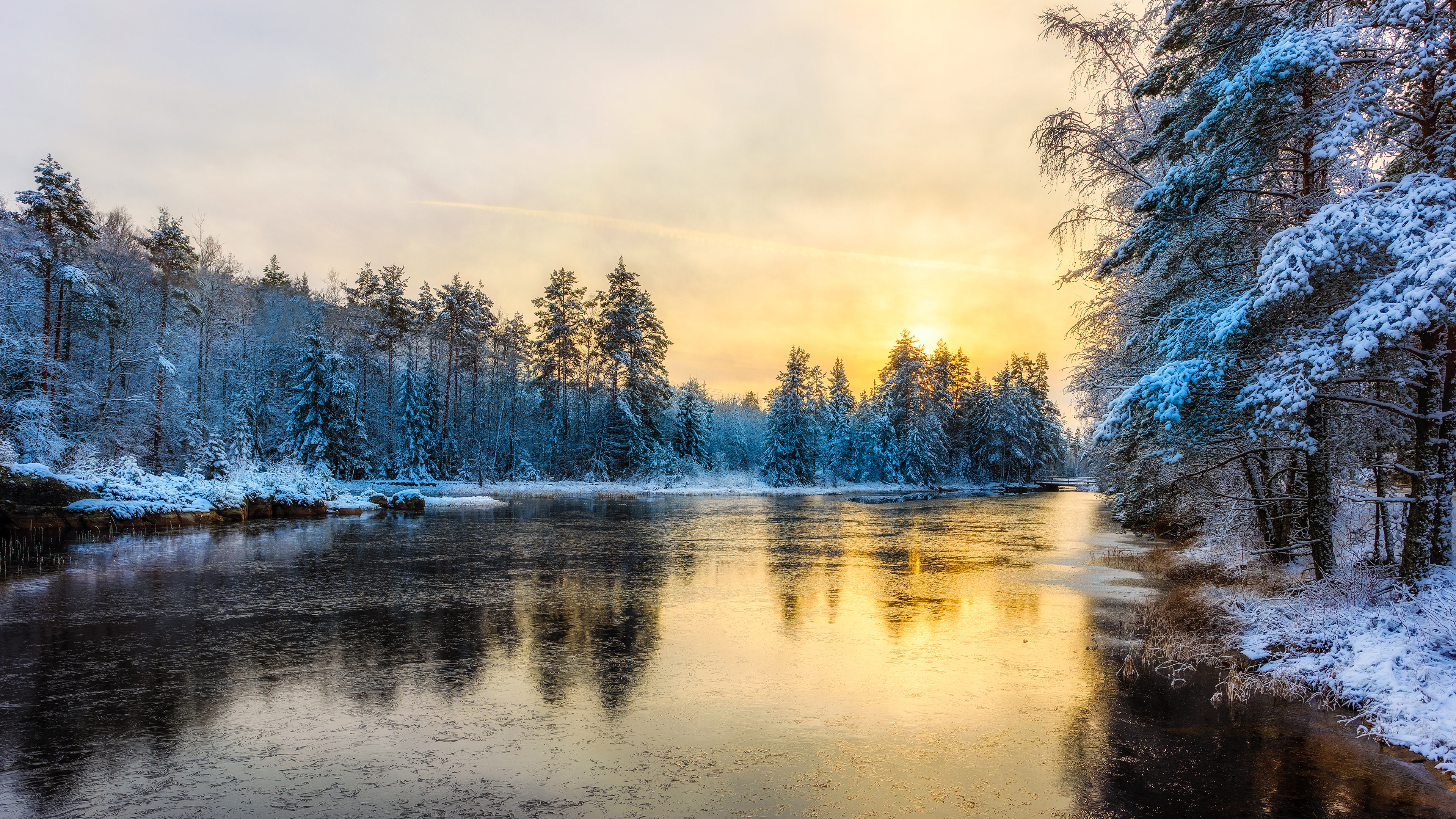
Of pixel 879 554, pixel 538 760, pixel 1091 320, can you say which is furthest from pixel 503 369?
pixel 538 760

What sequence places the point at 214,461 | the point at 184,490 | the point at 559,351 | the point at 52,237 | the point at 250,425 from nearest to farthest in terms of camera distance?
the point at 184,490
the point at 52,237
the point at 214,461
the point at 250,425
the point at 559,351

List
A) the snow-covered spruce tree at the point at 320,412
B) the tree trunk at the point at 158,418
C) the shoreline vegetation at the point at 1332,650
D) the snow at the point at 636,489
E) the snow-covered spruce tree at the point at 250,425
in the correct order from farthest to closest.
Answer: the snow-covered spruce tree at the point at 320,412, the snow at the point at 636,489, the snow-covered spruce tree at the point at 250,425, the tree trunk at the point at 158,418, the shoreline vegetation at the point at 1332,650

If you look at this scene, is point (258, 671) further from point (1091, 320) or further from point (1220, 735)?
point (1091, 320)

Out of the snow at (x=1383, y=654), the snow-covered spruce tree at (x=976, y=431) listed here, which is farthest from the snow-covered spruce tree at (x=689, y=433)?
the snow at (x=1383, y=654)

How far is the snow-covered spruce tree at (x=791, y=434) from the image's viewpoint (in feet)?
212

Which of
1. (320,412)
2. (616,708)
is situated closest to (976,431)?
(320,412)

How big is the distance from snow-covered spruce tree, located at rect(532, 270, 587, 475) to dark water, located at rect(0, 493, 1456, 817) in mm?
45448

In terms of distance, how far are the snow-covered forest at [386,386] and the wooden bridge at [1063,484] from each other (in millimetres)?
3986

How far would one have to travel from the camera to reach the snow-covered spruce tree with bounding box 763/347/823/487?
212ft

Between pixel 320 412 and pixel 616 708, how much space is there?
47819mm

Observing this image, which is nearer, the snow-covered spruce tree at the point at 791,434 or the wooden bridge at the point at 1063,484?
the snow-covered spruce tree at the point at 791,434

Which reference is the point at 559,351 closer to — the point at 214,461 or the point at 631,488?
the point at 631,488

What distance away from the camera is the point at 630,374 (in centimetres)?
5778

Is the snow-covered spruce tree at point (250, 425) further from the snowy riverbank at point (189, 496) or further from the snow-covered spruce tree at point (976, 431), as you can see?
the snow-covered spruce tree at point (976, 431)
